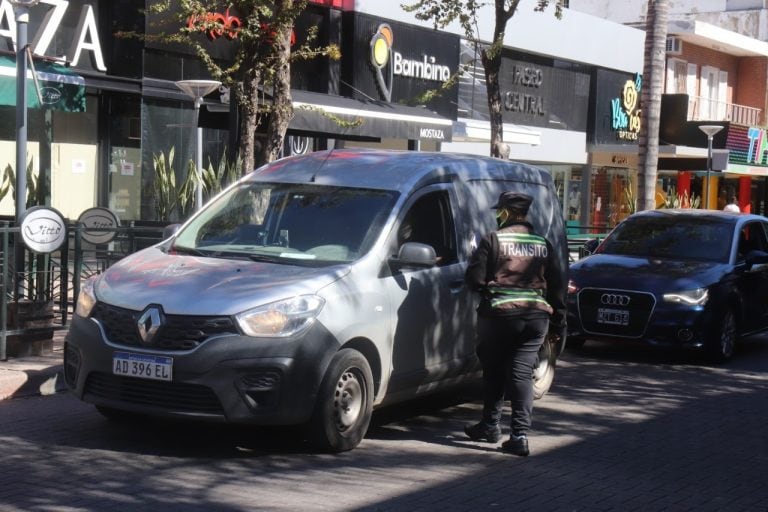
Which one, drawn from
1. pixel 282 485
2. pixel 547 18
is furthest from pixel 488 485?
pixel 547 18

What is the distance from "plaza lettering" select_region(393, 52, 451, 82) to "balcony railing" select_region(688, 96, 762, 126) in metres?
13.9

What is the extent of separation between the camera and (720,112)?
41719 mm

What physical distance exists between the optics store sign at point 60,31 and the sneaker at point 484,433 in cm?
1162

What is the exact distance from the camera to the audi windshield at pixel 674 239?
43.6 feet

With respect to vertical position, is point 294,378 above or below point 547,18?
below

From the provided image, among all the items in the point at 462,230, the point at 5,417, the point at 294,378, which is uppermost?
the point at 462,230

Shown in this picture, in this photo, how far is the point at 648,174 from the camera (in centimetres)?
2152

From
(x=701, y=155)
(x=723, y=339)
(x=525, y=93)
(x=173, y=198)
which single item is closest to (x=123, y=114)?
(x=173, y=198)

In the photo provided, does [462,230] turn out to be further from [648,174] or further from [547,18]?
[547,18]

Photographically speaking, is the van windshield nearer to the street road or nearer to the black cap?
the black cap

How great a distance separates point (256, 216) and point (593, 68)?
2673 centimetres

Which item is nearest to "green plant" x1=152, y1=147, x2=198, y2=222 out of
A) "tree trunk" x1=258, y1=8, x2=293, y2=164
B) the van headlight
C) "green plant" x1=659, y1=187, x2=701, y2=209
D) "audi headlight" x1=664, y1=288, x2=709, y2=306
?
"tree trunk" x1=258, y1=8, x2=293, y2=164

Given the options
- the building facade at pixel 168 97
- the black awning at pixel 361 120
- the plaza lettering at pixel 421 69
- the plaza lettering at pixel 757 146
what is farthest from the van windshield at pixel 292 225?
the plaza lettering at pixel 757 146

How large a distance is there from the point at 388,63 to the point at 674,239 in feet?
40.1
